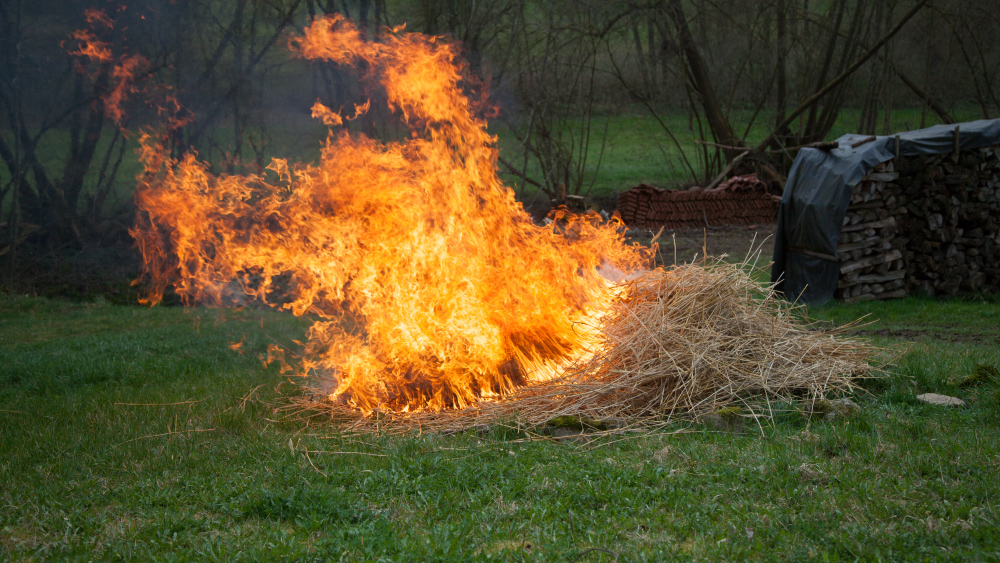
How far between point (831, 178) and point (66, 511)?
9358 millimetres

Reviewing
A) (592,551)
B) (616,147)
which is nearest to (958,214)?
(592,551)

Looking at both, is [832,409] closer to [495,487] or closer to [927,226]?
[495,487]

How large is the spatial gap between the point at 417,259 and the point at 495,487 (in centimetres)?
229

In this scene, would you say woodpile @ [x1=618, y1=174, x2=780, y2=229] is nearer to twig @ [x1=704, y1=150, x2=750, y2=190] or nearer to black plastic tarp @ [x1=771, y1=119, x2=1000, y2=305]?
twig @ [x1=704, y1=150, x2=750, y2=190]

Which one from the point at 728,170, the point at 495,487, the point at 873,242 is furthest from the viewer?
the point at 728,170

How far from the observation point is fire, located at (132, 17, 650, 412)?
5.09 meters

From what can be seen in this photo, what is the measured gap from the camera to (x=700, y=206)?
17562mm

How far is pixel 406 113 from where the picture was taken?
625cm

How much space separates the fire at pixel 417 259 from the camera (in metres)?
5.09

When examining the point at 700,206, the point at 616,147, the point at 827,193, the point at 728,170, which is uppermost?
the point at 616,147

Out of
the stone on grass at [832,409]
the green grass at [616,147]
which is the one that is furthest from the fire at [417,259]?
the green grass at [616,147]

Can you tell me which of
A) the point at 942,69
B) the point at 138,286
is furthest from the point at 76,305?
the point at 942,69

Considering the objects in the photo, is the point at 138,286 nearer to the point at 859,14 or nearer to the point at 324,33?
the point at 324,33

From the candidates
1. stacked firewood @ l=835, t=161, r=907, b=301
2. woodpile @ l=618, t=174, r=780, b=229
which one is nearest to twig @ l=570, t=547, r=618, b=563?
stacked firewood @ l=835, t=161, r=907, b=301
